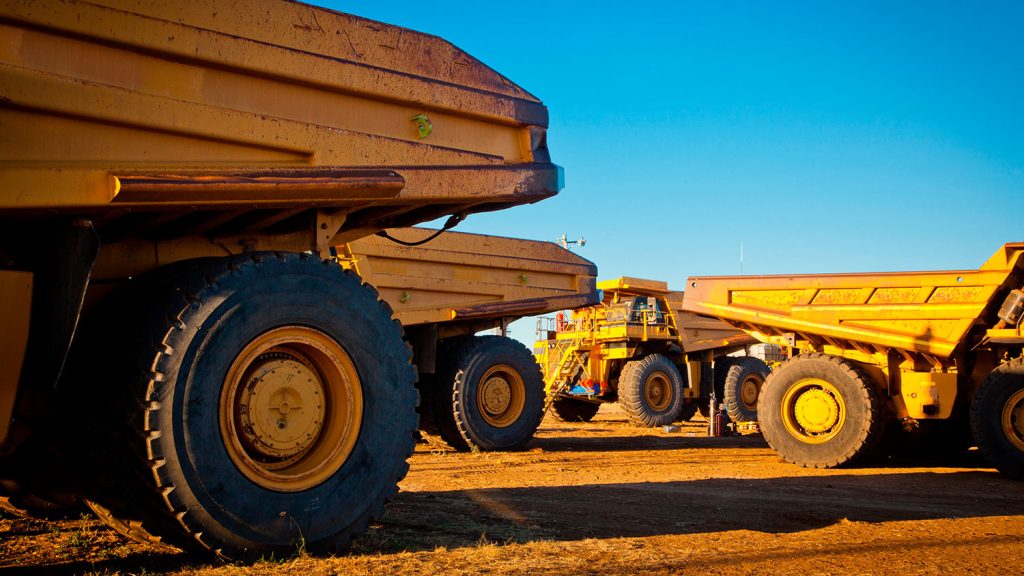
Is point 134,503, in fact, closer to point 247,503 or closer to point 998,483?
point 247,503

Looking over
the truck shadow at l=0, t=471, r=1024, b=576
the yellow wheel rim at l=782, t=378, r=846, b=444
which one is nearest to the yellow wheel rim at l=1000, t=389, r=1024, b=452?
the truck shadow at l=0, t=471, r=1024, b=576

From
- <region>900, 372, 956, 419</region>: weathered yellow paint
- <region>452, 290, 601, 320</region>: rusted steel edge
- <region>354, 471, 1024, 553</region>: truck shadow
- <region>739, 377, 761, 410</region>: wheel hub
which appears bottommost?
<region>354, 471, 1024, 553</region>: truck shadow

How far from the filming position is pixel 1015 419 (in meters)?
8.00

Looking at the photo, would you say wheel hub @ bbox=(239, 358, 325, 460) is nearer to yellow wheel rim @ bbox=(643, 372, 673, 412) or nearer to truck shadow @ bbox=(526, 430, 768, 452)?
truck shadow @ bbox=(526, 430, 768, 452)

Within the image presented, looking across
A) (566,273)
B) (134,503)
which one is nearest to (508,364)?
(566,273)

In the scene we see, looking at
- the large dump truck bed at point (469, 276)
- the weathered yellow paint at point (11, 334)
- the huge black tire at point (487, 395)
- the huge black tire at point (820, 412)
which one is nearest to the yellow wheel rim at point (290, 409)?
the weathered yellow paint at point (11, 334)

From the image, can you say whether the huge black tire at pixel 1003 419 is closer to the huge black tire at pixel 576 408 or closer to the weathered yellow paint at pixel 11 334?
the weathered yellow paint at pixel 11 334

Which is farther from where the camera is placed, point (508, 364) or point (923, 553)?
point (508, 364)

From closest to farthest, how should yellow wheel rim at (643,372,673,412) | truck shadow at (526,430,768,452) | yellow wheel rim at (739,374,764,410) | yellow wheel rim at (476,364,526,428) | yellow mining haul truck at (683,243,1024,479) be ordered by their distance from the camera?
yellow mining haul truck at (683,243,1024,479), yellow wheel rim at (476,364,526,428), truck shadow at (526,430,768,452), yellow wheel rim at (643,372,673,412), yellow wheel rim at (739,374,764,410)

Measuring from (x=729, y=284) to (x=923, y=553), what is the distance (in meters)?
5.97

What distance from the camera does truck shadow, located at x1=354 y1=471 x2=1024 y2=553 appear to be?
4543 millimetres

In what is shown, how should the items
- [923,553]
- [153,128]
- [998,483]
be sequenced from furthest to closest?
1. [998,483]
2. [923,553]
3. [153,128]

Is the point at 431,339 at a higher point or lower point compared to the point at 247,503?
higher

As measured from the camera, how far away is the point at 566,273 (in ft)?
39.2
